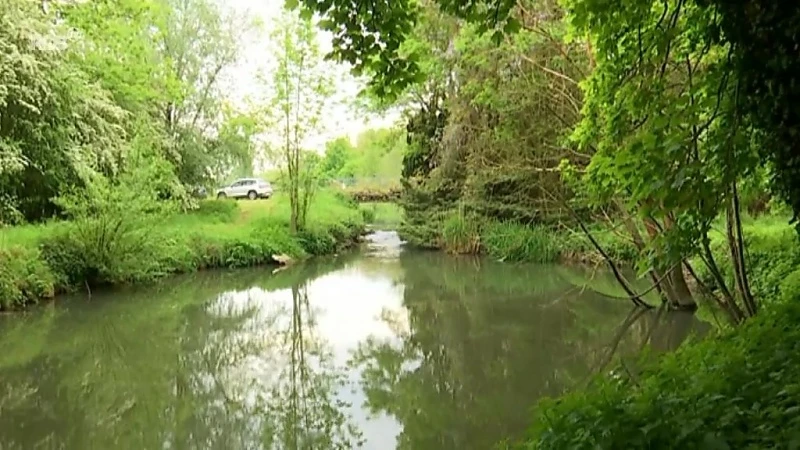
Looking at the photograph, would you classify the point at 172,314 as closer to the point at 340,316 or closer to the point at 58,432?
the point at 340,316

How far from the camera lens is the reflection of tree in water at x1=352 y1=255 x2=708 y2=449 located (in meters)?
5.92

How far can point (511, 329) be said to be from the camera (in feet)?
31.4

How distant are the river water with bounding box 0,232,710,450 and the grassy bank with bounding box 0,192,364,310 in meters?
0.50

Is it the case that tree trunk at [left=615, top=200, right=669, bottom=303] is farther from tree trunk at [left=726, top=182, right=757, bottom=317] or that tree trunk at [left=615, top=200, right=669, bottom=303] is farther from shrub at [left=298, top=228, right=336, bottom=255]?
shrub at [left=298, top=228, right=336, bottom=255]

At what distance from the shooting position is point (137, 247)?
12.4m

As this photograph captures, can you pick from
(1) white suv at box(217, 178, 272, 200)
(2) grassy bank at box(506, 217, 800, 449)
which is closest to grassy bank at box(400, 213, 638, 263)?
(1) white suv at box(217, 178, 272, 200)

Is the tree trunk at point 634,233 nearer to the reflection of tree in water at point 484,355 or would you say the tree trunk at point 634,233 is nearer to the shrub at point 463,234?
the reflection of tree in water at point 484,355

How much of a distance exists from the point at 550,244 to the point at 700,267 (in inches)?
252

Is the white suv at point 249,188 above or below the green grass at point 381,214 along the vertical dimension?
above

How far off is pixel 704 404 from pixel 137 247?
11396 millimetres

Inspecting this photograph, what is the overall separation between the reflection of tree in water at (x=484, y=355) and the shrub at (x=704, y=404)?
2.22 m

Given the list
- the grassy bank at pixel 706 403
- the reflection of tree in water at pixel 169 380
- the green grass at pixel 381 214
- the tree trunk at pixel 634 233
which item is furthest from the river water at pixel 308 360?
the green grass at pixel 381 214

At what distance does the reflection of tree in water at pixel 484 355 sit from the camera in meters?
5.92

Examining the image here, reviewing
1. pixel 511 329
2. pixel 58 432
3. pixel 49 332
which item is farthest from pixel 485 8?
pixel 49 332
